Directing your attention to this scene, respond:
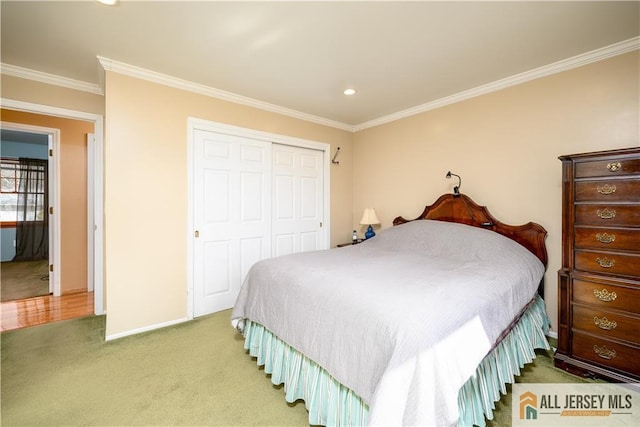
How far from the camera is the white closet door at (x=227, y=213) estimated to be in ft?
10.0

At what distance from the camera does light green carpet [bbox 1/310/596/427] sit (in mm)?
1609

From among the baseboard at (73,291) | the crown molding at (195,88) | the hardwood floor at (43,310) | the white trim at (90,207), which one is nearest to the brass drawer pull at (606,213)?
the crown molding at (195,88)

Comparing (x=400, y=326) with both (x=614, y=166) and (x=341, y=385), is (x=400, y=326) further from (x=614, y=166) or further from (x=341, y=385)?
(x=614, y=166)

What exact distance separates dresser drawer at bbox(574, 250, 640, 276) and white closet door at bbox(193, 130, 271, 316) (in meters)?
3.02

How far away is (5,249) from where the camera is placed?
5734 mm

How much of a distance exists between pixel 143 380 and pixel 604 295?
10.6 feet

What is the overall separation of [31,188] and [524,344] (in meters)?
8.55

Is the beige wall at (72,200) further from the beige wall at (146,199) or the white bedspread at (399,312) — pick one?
the white bedspread at (399,312)

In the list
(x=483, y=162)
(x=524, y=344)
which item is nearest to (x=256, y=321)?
(x=524, y=344)

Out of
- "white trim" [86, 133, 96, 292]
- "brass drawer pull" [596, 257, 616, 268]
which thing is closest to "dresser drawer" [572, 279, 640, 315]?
"brass drawer pull" [596, 257, 616, 268]

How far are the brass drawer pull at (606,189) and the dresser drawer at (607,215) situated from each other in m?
0.09

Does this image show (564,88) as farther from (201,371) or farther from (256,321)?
(201,371)

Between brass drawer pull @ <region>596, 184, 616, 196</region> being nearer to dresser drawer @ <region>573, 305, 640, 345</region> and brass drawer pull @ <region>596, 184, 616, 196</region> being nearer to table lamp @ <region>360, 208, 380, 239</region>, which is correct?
dresser drawer @ <region>573, 305, 640, 345</region>

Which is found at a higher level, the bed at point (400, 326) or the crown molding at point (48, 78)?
the crown molding at point (48, 78)
